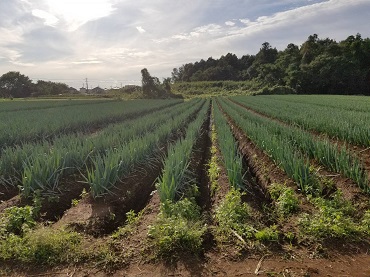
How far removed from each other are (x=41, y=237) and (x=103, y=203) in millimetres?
1171

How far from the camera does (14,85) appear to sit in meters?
63.1

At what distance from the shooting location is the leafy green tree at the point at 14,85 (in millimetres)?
62406

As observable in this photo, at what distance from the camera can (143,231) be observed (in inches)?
118

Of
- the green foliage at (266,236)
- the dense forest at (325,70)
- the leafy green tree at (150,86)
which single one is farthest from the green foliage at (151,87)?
the green foliage at (266,236)

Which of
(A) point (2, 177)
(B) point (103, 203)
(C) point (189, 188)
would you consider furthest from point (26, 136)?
(C) point (189, 188)

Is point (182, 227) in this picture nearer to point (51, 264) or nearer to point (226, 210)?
point (226, 210)

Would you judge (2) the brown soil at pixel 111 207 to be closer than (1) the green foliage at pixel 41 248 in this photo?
No

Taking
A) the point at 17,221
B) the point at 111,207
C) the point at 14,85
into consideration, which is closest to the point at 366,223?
the point at 111,207

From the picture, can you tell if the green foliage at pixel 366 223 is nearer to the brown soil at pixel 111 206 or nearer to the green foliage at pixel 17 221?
the brown soil at pixel 111 206

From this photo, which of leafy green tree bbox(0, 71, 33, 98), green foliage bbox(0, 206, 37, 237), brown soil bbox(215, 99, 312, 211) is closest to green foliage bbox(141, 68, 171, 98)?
leafy green tree bbox(0, 71, 33, 98)

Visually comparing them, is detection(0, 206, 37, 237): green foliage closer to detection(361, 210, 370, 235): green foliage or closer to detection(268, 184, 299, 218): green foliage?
detection(268, 184, 299, 218): green foliage

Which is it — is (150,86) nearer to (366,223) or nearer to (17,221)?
(17,221)

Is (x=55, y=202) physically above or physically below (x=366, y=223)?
above

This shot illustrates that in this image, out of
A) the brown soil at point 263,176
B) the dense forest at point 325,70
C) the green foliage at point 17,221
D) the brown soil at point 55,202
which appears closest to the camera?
the green foliage at point 17,221
